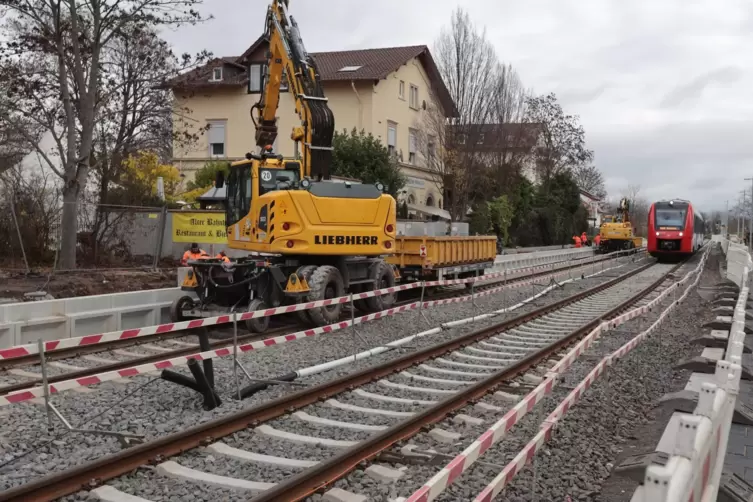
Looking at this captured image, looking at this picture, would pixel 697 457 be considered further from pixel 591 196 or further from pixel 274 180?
pixel 591 196

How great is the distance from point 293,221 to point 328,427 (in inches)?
240

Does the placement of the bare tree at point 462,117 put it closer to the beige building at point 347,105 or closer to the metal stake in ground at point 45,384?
the beige building at point 347,105

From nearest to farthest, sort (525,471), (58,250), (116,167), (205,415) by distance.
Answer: (525,471) → (205,415) → (58,250) → (116,167)

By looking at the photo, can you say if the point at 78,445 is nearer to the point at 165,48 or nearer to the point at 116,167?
the point at 165,48

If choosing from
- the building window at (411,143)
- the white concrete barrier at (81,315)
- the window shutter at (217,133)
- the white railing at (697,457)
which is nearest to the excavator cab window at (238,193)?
the white concrete barrier at (81,315)

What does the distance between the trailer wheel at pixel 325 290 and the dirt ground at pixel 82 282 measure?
5121 mm

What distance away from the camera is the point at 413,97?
1559 inches

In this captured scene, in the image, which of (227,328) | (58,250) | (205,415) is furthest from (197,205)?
(205,415)

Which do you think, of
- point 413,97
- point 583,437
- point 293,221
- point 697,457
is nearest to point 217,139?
point 413,97

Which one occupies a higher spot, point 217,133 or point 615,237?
point 217,133

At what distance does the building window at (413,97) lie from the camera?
39219 millimetres

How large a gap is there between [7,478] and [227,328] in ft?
24.5

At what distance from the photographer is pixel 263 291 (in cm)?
1215

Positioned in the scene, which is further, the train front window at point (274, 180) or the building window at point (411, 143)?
the building window at point (411, 143)
